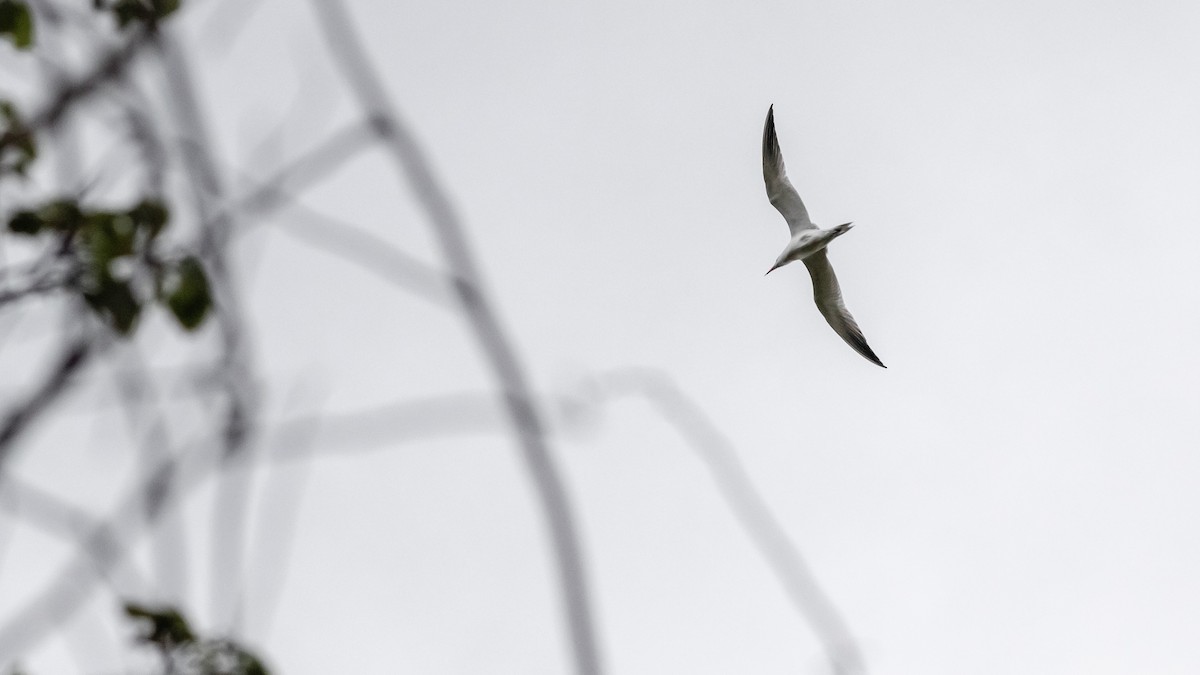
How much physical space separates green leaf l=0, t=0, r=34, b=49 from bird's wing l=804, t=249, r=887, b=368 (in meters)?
12.5

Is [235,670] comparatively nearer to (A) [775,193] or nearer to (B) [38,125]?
(B) [38,125]

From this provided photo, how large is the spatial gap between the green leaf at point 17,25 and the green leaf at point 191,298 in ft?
4.02

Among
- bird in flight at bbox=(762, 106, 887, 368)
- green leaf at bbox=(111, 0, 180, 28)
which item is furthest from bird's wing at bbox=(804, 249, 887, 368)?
green leaf at bbox=(111, 0, 180, 28)

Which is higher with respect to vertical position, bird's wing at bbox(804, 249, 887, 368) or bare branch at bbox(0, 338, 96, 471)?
bare branch at bbox(0, 338, 96, 471)

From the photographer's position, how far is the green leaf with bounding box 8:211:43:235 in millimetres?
4754

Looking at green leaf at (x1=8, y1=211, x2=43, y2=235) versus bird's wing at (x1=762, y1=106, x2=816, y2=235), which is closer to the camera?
green leaf at (x1=8, y1=211, x2=43, y2=235)

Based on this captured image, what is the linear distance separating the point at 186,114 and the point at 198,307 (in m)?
0.91

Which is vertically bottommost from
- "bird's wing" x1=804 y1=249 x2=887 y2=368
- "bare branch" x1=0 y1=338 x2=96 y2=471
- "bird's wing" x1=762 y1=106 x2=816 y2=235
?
"bird's wing" x1=804 y1=249 x2=887 y2=368

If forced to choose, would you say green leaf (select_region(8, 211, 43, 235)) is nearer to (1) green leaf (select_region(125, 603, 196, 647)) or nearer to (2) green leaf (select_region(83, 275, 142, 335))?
(2) green leaf (select_region(83, 275, 142, 335))

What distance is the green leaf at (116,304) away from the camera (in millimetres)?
4301

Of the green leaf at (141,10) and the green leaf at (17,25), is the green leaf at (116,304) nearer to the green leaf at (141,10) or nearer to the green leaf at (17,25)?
the green leaf at (141,10)

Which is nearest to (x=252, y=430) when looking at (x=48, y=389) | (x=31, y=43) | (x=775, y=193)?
(x=48, y=389)

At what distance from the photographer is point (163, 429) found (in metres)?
4.16

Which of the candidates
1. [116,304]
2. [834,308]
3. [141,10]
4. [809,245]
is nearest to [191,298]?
[116,304]
